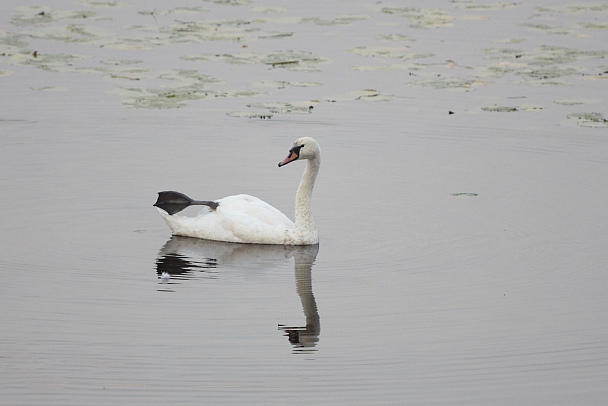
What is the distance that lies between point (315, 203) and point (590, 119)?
14.7 ft

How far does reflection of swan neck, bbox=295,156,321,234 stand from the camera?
39.5ft

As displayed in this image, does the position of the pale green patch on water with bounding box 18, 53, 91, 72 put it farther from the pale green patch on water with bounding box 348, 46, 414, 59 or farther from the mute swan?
the mute swan

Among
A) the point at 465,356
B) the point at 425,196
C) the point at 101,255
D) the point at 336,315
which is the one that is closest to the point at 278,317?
the point at 336,315

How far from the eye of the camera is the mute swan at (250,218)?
1200 centimetres

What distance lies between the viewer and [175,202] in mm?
12242

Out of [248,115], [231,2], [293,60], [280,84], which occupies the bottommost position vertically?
[248,115]

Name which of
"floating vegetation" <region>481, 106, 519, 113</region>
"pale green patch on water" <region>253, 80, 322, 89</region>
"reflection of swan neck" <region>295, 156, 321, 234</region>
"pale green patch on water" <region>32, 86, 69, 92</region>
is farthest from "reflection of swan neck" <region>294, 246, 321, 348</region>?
"pale green patch on water" <region>32, 86, 69, 92</region>

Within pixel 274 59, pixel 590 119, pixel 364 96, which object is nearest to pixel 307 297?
pixel 590 119

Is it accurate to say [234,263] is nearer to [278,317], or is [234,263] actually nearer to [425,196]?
[278,317]

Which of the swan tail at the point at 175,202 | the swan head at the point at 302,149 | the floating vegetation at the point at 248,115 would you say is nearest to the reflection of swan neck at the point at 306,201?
the swan head at the point at 302,149

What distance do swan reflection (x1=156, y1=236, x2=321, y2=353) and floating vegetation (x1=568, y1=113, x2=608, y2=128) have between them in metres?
5.30

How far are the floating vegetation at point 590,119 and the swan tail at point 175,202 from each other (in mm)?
5706

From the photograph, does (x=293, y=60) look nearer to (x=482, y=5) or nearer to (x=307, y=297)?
(x=482, y=5)

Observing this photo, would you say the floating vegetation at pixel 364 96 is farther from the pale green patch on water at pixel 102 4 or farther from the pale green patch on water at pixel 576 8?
the pale green patch on water at pixel 576 8
